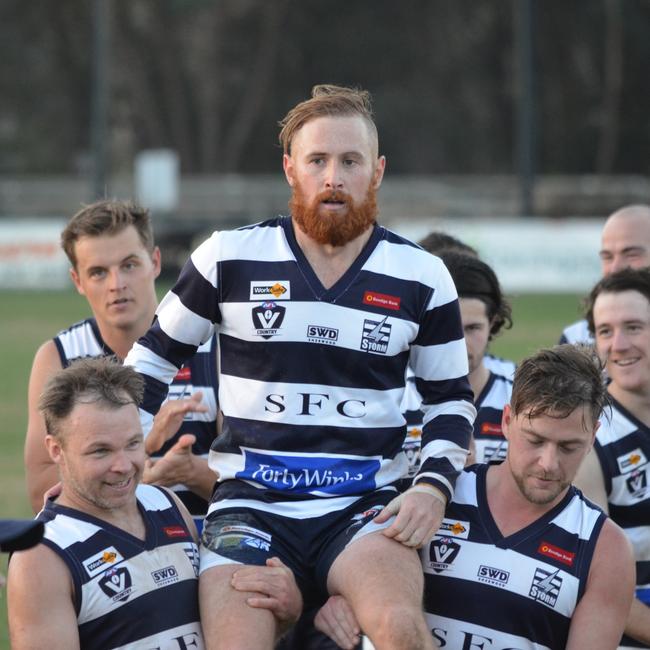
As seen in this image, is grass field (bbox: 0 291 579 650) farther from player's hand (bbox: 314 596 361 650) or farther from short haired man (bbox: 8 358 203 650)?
player's hand (bbox: 314 596 361 650)

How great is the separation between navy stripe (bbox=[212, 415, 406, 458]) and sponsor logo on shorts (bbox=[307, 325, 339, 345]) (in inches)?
10.9

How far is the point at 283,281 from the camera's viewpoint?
4430 mm

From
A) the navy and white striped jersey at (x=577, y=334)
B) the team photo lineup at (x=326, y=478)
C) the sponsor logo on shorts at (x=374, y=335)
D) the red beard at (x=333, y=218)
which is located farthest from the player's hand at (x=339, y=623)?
the navy and white striped jersey at (x=577, y=334)

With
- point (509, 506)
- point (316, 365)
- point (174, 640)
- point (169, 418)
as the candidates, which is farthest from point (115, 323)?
point (509, 506)

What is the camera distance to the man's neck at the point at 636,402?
5.23 metres

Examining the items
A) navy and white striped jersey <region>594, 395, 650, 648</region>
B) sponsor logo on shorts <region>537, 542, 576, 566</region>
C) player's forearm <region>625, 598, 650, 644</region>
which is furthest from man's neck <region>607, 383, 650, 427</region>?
sponsor logo on shorts <region>537, 542, 576, 566</region>

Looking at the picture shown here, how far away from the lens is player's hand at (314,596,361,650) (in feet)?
13.1

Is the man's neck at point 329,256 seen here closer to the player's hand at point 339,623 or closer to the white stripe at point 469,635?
the player's hand at point 339,623

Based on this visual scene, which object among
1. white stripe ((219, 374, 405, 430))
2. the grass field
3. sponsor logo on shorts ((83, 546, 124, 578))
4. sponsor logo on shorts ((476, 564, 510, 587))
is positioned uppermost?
white stripe ((219, 374, 405, 430))

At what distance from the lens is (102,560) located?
4070mm

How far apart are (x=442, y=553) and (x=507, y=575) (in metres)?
0.23

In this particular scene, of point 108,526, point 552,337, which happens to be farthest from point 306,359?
point 552,337

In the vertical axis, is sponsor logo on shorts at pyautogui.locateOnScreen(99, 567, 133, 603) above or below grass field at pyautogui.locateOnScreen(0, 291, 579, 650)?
above

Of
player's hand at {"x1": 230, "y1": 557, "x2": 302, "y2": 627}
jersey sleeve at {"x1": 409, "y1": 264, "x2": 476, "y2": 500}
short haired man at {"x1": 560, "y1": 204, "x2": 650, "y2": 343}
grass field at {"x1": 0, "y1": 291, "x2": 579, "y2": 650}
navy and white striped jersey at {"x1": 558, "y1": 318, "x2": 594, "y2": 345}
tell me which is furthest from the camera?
grass field at {"x1": 0, "y1": 291, "x2": 579, "y2": 650}
